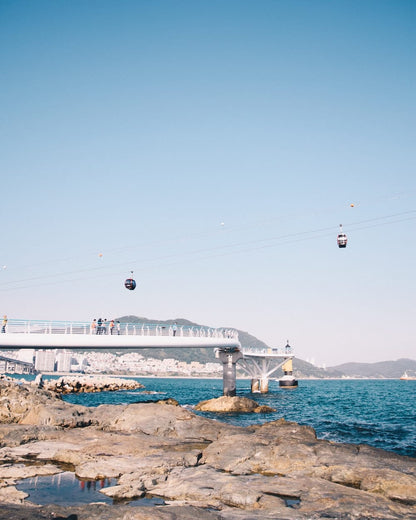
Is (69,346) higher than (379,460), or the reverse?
(69,346)

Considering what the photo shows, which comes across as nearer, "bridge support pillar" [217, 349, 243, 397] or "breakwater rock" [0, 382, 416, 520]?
"breakwater rock" [0, 382, 416, 520]

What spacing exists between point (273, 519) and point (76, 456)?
36.6ft

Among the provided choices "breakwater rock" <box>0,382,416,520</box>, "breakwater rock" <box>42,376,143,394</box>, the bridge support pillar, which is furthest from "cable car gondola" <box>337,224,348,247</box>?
"breakwater rock" <box>42,376,143,394</box>

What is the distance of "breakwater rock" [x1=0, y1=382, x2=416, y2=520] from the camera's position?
1309 cm

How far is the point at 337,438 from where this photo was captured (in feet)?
105

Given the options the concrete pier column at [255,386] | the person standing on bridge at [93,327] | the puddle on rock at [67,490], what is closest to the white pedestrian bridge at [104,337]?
the person standing on bridge at [93,327]

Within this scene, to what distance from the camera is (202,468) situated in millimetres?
18469

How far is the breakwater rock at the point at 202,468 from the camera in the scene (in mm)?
13086

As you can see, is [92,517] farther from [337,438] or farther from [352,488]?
[337,438]

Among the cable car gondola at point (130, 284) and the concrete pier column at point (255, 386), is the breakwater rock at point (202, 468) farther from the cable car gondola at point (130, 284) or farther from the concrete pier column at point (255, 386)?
the concrete pier column at point (255, 386)

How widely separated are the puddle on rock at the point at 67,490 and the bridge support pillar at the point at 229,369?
5220 cm

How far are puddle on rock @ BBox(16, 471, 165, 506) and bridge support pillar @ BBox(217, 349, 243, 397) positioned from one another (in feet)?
171

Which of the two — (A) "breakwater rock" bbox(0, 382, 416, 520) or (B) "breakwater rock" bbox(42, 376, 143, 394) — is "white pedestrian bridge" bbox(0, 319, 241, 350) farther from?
(B) "breakwater rock" bbox(42, 376, 143, 394)

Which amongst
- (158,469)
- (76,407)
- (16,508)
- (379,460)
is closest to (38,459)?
(158,469)
